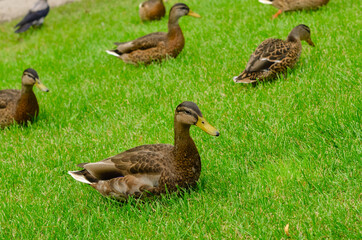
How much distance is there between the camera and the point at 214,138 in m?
4.45

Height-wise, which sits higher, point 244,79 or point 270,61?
point 270,61

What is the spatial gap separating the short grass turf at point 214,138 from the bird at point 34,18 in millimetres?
2959

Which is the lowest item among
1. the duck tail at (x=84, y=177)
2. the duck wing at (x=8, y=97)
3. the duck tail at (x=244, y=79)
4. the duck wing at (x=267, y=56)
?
the duck wing at (x=8, y=97)

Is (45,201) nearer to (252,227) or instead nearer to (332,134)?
(252,227)

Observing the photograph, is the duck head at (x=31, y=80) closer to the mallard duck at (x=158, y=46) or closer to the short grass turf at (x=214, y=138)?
the short grass turf at (x=214, y=138)

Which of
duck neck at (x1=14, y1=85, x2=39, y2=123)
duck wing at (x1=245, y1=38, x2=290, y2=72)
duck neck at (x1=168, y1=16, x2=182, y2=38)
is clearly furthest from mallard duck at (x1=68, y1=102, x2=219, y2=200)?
duck neck at (x1=168, y1=16, x2=182, y2=38)

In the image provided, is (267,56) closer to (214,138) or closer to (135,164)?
(214,138)

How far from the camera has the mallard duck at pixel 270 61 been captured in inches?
211

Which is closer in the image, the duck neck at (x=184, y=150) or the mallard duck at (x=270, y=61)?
the duck neck at (x=184, y=150)

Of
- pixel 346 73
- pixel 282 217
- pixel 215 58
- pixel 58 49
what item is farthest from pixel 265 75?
pixel 58 49

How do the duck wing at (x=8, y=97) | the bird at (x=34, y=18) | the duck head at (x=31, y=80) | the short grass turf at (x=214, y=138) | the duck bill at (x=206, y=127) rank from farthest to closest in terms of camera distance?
1. the bird at (x=34, y=18)
2. the duck wing at (x=8, y=97)
3. the duck head at (x=31, y=80)
4. the duck bill at (x=206, y=127)
5. the short grass turf at (x=214, y=138)

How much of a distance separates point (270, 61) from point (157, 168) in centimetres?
249

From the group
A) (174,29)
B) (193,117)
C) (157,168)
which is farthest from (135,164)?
(174,29)

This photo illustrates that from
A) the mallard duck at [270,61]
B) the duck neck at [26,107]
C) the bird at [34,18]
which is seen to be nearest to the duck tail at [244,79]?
the mallard duck at [270,61]
